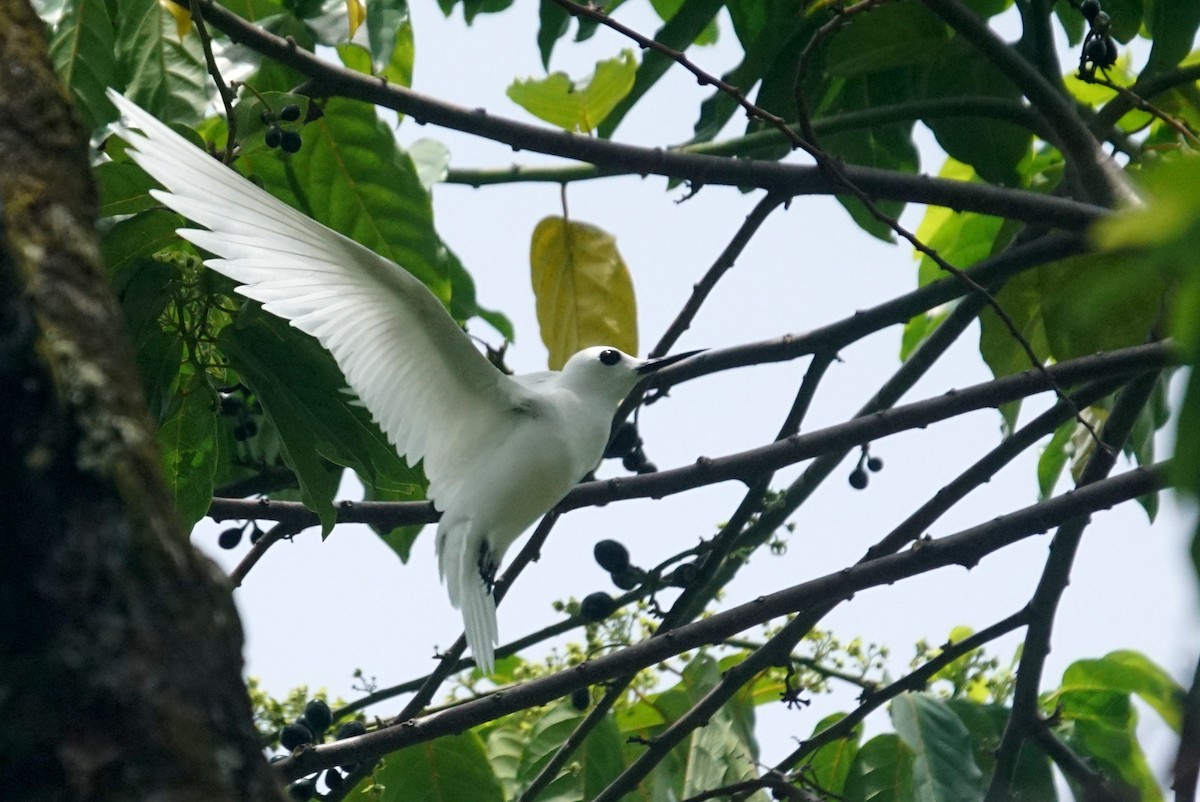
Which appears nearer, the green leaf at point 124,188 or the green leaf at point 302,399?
the green leaf at point 124,188

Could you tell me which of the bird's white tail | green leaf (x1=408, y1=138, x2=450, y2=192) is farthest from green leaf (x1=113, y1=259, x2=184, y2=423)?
green leaf (x1=408, y1=138, x2=450, y2=192)

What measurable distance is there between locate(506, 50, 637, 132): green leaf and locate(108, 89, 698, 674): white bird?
0.73m

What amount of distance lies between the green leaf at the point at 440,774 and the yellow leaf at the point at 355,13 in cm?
203

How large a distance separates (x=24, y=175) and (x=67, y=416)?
1.11 ft

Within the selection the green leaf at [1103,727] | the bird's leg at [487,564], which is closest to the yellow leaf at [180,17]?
the bird's leg at [487,564]

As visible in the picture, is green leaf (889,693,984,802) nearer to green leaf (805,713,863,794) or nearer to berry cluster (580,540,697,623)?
green leaf (805,713,863,794)

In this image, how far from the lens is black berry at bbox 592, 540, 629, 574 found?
3936 millimetres

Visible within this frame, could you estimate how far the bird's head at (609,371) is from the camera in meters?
4.21

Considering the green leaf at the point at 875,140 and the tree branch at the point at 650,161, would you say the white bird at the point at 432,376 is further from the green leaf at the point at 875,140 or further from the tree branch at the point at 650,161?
the green leaf at the point at 875,140

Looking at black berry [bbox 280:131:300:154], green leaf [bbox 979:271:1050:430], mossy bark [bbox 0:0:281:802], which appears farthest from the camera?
green leaf [bbox 979:271:1050:430]

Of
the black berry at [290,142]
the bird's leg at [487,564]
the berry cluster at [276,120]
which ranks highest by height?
the black berry at [290,142]

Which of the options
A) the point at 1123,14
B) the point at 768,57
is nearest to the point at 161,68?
the point at 768,57

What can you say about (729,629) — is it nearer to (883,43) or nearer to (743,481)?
(743,481)

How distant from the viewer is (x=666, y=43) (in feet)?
13.8
